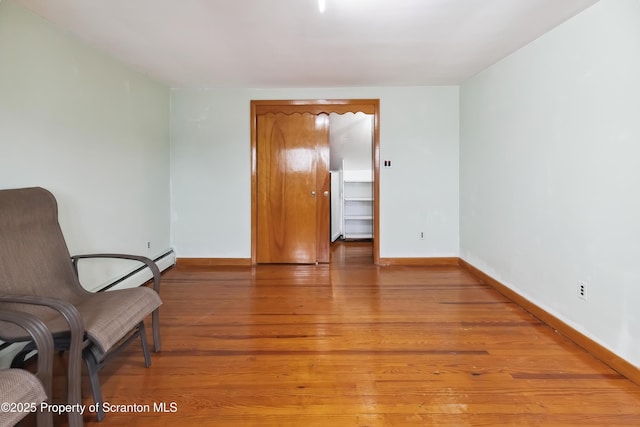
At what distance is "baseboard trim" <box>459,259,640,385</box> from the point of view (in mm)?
2020

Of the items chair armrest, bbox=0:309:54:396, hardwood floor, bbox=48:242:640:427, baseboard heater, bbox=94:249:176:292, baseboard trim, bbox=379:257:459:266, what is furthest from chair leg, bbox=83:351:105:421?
baseboard trim, bbox=379:257:459:266

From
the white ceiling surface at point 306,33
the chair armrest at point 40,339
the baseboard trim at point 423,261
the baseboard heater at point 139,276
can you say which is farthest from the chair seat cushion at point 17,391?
the baseboard trim at point 423,261

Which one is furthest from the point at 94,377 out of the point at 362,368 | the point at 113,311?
the point at 362,368

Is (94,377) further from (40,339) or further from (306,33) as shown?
(306,33)

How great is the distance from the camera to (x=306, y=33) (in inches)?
107

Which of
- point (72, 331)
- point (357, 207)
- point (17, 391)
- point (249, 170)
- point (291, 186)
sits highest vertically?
point (249, 170)

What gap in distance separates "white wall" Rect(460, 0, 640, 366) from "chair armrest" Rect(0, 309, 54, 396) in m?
2.77

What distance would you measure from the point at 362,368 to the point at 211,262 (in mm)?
3024

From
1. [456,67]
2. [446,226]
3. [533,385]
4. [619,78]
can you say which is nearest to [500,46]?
[456,67]

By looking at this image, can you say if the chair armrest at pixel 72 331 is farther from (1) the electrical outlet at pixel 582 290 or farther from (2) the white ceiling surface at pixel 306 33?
(1) the electrical outlet at pixel 582 290

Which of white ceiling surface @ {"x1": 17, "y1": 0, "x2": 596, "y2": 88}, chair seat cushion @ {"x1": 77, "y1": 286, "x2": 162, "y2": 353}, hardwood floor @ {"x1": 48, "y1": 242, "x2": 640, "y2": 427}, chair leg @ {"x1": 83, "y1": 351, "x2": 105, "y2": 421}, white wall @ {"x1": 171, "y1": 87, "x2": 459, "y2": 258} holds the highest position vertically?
white ceiling surface @ {"x1": 17, "y1": 0, "x2": 596, "y2": 88}

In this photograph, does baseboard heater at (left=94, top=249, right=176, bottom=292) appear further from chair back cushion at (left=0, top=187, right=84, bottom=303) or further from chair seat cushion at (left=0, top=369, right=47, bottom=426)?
chair seat cushion at (left=0, top=369, right=47, bottom=426)

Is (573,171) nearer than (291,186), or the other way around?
(573,171)

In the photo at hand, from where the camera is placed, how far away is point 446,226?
4609 millimetres
